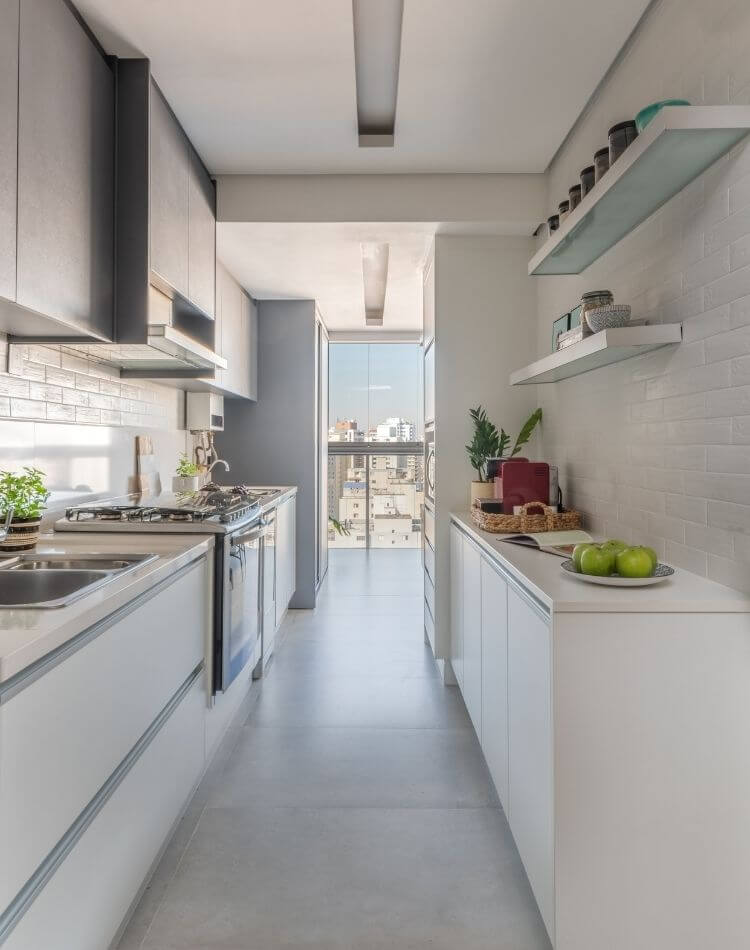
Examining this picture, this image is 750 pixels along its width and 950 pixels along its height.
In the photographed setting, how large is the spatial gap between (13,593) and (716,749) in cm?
173

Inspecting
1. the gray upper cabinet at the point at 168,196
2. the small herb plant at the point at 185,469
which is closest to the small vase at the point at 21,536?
the gray upper cabinet at the point at 168,196

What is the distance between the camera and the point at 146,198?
2.18 meters

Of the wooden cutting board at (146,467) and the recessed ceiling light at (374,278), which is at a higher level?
the recessed ceiling light at (374,278)

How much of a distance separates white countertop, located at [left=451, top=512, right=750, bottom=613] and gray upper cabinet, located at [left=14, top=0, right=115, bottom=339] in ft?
4.98

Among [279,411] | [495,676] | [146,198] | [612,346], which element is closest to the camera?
[612,346]

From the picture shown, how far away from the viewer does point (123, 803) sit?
144 centimetres

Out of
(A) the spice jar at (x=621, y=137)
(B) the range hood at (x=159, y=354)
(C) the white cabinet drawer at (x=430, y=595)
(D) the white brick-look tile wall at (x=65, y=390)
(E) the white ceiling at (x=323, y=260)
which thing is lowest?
(C) the white cabinet drawer at (x=430, y=595)

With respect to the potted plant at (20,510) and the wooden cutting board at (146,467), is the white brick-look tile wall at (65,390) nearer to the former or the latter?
the wooden cutting board at (146,467)

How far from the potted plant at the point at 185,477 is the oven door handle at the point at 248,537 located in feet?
2.39

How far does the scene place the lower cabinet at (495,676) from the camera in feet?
6.08

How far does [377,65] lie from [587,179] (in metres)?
0.93

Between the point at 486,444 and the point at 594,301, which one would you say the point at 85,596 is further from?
the point at 486,444

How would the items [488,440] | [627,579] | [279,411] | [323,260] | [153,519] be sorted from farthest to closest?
[279,411] → [323,260] → [488,440] → [153,519] → [627,579]

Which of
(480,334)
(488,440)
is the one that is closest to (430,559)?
(488,440)
